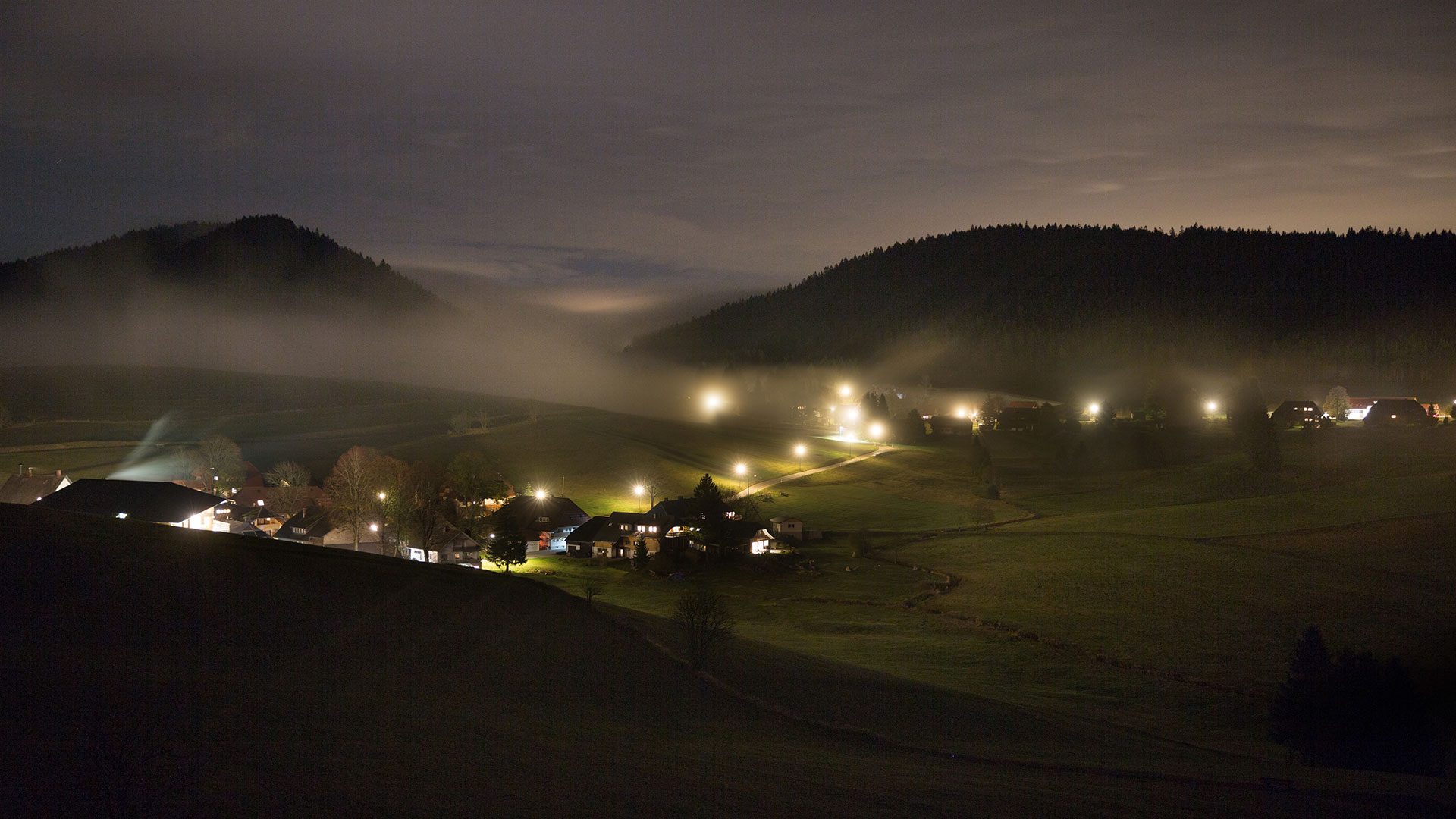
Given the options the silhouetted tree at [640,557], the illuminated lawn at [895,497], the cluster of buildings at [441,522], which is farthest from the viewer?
the illuminated lawn at [895,497]

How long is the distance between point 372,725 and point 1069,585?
35.2m

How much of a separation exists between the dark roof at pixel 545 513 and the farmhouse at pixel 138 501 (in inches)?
802

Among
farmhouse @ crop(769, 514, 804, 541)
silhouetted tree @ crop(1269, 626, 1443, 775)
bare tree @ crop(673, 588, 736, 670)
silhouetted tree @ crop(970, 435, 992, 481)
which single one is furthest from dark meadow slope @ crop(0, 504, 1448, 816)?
silhouetted tree @ crop(970, 435, 992, 481)

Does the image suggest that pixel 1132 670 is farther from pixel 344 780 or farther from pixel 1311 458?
pixel 1311 458

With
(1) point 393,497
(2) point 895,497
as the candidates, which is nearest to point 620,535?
(1) point 393,497

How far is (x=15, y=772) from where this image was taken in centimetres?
995

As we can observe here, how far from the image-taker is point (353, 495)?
5441cm

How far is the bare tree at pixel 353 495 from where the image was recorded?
53000mm

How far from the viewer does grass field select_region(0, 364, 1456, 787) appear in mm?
22531

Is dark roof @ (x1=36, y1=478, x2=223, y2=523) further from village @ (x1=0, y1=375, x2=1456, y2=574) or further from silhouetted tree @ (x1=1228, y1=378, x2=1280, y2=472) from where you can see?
silhouetted tree @ (x1=1228, y1=378, x2=1280, y2=472)

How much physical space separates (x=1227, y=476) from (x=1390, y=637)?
1607 inches

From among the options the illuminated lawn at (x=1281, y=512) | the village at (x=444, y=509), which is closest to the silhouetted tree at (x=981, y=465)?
the village at (x=444, y=509)

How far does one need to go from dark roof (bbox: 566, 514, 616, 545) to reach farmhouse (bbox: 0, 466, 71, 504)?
37.3 metres

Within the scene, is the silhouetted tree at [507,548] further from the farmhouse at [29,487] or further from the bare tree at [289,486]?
the farmhouse at [29,487]
